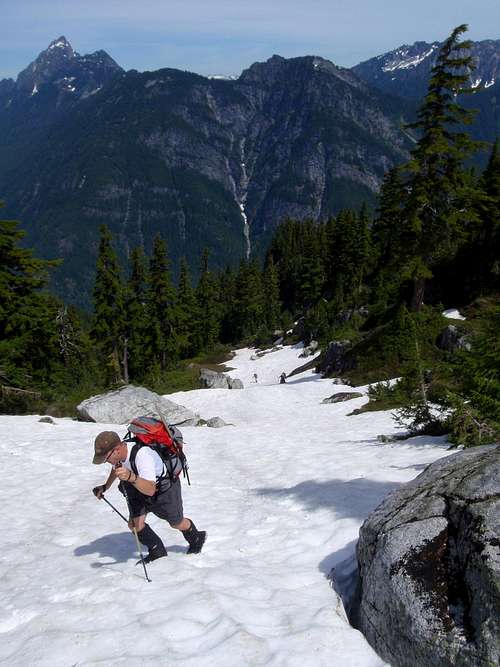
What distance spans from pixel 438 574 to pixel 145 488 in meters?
3.23

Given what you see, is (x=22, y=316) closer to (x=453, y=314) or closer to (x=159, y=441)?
(x=159, y=441)

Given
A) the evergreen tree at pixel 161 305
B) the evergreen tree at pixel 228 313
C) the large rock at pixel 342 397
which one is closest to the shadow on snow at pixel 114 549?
the large rock at pixel 342 397

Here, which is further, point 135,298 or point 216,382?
point 135,298

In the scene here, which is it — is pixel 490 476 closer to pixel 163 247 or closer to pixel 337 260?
pixel 163 247

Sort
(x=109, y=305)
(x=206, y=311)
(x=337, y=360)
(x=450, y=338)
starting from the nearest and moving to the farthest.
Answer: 1. (x=450, y=338)
2. (x=337, y=360)
3. (x=109, y=305)
4. (x=206, y=311)

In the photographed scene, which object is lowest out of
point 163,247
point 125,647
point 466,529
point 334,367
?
point 334,367

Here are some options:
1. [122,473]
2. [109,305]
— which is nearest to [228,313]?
[109,305]

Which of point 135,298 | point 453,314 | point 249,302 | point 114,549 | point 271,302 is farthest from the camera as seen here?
point 271,302

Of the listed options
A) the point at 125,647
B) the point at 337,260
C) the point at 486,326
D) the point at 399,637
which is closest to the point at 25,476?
the point at 125,647

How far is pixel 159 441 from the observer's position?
19.3ft

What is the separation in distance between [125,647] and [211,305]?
3055 inches

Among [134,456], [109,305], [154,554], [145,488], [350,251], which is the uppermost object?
[350,251]

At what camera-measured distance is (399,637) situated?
3.96m

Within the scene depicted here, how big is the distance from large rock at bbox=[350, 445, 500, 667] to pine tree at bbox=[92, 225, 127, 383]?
34027 millimetres
